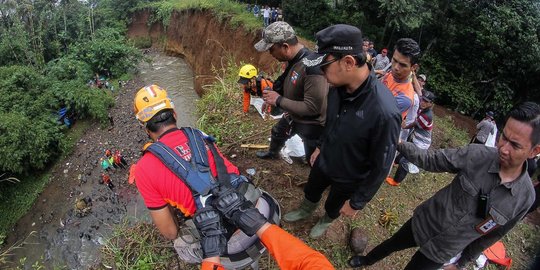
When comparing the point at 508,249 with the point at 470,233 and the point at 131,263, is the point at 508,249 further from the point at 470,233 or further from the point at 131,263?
the point at 131,263

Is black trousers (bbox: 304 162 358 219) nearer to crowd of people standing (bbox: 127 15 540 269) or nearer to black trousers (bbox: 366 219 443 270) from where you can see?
crowd of people standing (bbox: 127 15 540 269)

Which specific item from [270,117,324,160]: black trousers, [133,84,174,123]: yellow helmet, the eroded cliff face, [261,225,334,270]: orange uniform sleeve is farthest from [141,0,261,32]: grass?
[261,225,334,270]: orange uniform sleeve

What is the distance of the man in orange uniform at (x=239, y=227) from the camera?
1484 millimetres

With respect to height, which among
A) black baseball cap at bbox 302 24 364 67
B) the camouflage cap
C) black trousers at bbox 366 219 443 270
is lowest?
black trousers at bbox 366 219 443 270

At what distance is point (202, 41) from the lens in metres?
15.5

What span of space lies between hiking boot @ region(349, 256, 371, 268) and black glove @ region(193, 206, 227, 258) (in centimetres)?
199

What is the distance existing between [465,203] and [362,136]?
0.88 metres

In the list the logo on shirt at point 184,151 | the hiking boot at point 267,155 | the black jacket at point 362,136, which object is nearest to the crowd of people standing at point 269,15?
the hiking boot at point 267,155

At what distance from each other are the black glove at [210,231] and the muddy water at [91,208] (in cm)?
519

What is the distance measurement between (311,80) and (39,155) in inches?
462

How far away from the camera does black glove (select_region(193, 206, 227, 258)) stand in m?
1.71

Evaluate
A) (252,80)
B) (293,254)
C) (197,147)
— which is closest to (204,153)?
(197,147)

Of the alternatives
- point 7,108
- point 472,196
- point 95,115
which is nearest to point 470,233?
point 472,196

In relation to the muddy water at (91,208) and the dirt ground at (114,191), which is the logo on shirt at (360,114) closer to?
the dirt ground at (114,191)
